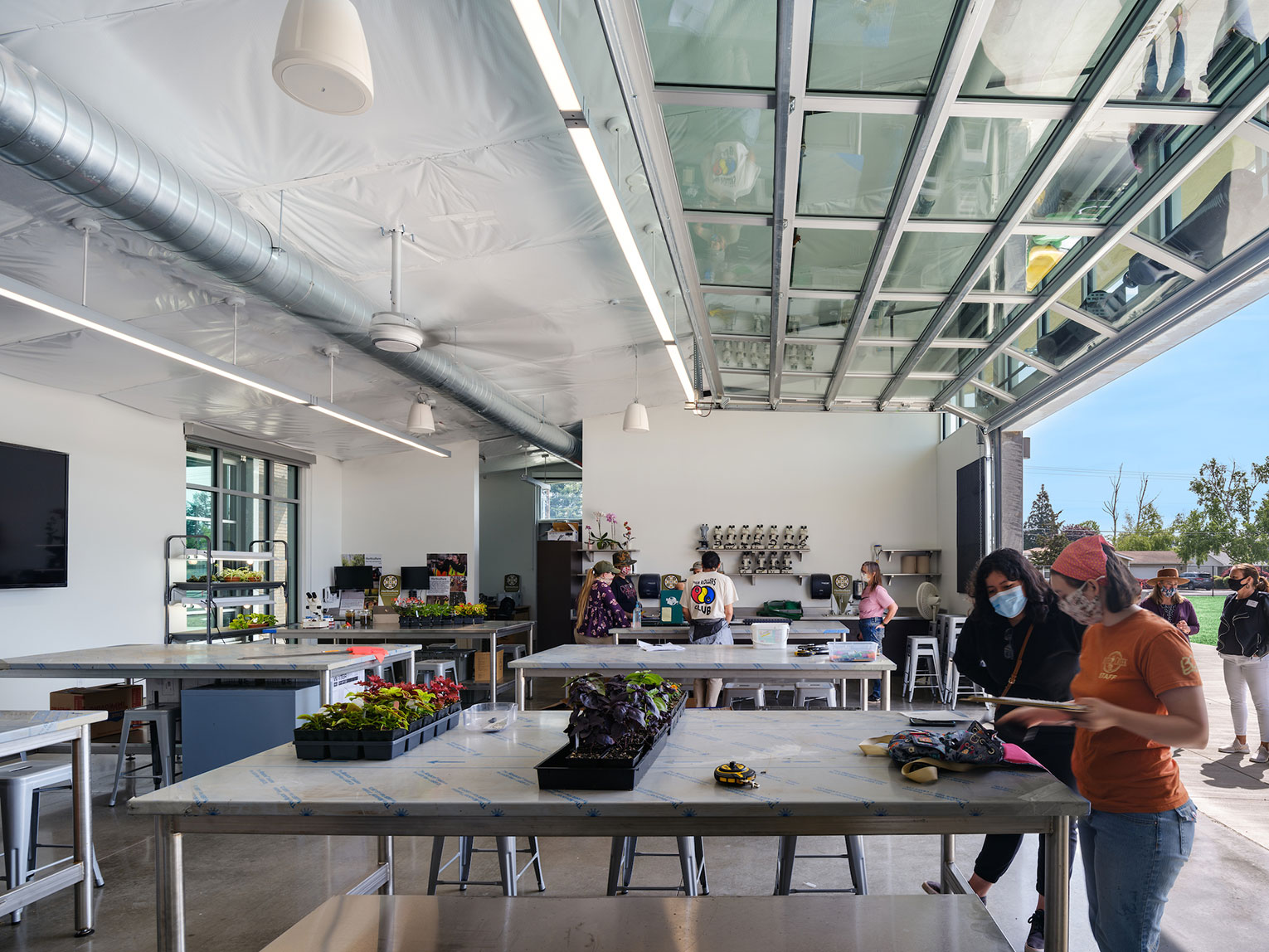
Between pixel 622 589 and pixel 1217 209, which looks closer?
pixel 1217 209

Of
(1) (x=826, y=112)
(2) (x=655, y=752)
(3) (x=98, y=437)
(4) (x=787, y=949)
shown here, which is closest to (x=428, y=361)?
(3) (x=98, y=437)

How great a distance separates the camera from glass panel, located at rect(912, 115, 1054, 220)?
387 cm

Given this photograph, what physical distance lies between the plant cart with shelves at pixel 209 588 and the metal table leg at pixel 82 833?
452cm

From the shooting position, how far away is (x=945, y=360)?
8.21 metres

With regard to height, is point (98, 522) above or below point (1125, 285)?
below

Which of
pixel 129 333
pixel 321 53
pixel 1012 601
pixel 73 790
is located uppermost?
pixel 321 53

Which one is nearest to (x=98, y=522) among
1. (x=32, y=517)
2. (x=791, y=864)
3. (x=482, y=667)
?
(x=32, y=517)

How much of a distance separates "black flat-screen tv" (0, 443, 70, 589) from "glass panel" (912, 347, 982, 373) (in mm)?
8077

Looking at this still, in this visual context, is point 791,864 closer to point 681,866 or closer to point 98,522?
point 681,866

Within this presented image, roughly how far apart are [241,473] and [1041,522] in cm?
955

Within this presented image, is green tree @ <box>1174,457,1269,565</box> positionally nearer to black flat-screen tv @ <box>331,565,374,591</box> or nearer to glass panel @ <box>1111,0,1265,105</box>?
glass panel @ <box>1111,0,1265,105</box>

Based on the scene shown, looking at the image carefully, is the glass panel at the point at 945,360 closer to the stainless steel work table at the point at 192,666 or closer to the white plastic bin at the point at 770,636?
the white plastic bin at the point at 770,636

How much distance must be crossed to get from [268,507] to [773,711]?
9.61 m

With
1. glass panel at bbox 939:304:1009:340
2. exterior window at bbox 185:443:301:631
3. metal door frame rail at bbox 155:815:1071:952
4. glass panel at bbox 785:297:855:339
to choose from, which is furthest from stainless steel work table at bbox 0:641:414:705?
glass panel at bbox 939:304:1009:340
